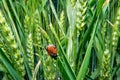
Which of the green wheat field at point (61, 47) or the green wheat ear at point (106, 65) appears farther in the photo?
the green wheat ear at point (106, 65)

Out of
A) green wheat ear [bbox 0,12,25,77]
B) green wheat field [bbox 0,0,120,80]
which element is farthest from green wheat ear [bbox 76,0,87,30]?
green wheat ear [bbox 0,12,25,77]

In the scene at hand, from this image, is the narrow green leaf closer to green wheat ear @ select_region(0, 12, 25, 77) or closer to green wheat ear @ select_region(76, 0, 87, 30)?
green wheat ear @ select_region(0, 12, 25, 77)

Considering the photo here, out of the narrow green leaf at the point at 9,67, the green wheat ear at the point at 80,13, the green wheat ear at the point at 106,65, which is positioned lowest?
the green wheat ear at the point at 106,65

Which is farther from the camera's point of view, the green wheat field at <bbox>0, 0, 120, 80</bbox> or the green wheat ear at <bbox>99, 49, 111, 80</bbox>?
the green wheat ear at <bbox>99, 49, 111, 80</bbox>

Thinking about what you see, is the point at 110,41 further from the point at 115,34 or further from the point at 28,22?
the point at 28,22

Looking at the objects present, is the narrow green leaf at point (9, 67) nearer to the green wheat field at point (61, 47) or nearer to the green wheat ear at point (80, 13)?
the green wheat field at point (61, 47)

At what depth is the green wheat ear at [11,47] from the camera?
1.56 ft

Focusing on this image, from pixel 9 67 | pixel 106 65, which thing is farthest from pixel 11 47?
pixel 106 65

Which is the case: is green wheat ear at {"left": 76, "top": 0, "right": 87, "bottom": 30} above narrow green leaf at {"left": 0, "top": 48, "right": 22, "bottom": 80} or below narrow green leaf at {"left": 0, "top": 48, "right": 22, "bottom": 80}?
above

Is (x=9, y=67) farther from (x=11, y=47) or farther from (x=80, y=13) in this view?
(x=80, y=13)

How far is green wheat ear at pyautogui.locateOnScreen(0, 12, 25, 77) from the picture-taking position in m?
0.48

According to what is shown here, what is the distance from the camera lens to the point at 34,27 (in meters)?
0.62

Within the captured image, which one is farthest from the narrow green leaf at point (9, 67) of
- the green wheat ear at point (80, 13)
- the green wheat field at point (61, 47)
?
the green wheat ear at point (80, 13)

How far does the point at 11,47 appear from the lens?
48cm
